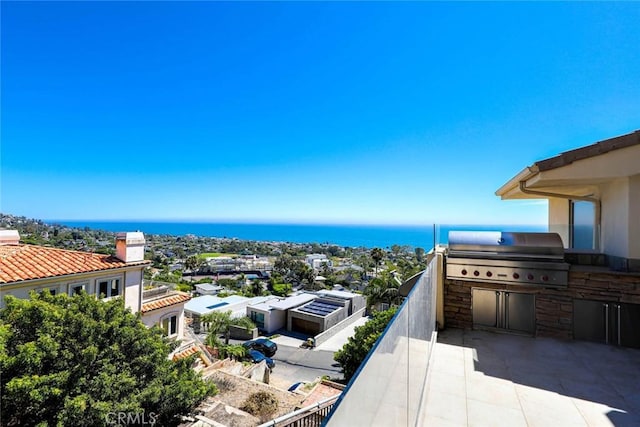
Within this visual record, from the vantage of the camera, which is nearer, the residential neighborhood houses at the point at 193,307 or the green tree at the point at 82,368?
the green tree at the point at 82,368

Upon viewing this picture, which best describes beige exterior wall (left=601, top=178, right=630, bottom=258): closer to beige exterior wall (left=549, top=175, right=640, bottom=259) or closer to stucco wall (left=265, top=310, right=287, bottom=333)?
beige exterior wall (left=549, top=175, right=640, bottom=259)

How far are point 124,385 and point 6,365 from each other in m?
1.92

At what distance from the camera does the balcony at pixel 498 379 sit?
7.29ft

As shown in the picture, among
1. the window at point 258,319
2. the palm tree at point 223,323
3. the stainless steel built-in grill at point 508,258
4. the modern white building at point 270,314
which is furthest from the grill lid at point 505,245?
the window at point 258,319

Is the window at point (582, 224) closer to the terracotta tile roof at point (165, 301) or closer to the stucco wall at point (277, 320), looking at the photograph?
the terracotta tile roof at point (165, 301)

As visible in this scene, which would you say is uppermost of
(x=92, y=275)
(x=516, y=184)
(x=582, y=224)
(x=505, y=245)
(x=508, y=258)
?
(x=516, y=184)

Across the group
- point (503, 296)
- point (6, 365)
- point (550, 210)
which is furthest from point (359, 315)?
point (6, 365)

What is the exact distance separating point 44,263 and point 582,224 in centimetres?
1510

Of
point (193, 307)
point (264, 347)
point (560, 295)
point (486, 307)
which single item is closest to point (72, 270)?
point (486, 307)

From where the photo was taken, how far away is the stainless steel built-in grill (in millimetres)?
5508

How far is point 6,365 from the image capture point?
4898mm

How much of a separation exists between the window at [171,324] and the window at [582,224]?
13748 mm

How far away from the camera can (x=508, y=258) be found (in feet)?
18.9

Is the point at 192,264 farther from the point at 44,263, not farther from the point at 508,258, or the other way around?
the point at 508,258
